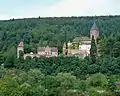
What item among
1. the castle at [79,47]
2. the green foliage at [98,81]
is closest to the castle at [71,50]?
the castle at [79,47]

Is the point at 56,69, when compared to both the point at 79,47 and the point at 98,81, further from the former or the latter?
the point at 79,47

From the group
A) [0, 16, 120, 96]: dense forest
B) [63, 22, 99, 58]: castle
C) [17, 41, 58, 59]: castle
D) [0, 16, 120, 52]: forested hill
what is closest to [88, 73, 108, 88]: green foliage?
[0, 16, 120, 96]: dense forest

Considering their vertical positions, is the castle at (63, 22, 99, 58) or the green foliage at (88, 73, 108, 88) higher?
the castle at (63, 22, 99, 58)

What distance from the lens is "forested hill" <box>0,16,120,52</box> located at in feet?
271

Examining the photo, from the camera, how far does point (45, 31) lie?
92125 mm

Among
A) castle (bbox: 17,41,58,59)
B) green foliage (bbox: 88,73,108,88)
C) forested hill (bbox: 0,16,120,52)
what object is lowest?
green foliage (bbox: 88,73,108,88)

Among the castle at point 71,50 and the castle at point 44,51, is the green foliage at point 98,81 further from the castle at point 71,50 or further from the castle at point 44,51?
the castle at point 44,51

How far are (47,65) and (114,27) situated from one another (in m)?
38.8

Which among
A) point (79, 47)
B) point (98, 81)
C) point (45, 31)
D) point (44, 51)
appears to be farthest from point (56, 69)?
point (45, 31)

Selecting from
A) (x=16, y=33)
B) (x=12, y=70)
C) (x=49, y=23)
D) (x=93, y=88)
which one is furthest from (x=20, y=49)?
(x=49, y=23)

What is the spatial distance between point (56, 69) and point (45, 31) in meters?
34.5

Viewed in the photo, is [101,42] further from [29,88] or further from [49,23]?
[49,23]

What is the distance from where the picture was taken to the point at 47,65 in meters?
59.6

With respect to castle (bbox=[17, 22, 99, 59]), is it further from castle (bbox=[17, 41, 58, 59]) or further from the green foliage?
the green foliage
